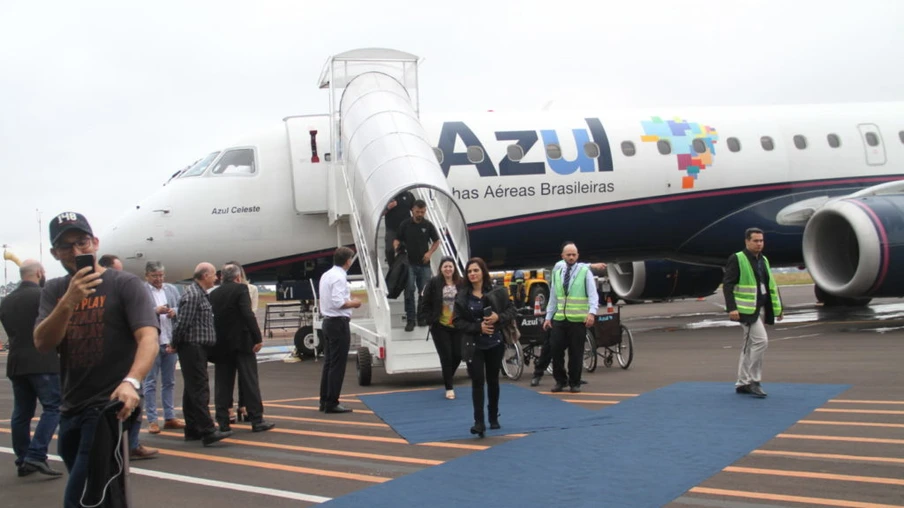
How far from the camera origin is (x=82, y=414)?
4.13 meters

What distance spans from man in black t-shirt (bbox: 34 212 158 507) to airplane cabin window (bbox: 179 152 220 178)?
1113 cm

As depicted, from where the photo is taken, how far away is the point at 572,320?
10125 millimetres

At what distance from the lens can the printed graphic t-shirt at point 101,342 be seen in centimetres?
416

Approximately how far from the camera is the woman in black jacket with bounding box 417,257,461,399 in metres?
9.27

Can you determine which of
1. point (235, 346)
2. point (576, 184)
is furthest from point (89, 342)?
point (576, 184)

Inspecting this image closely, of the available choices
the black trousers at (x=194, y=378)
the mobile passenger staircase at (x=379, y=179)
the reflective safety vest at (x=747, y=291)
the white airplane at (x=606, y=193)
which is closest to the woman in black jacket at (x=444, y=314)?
the mobile passenger staircase at (x=379, y=179)

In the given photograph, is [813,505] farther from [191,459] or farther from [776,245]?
[776,245]

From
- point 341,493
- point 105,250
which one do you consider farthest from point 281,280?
point 341,493

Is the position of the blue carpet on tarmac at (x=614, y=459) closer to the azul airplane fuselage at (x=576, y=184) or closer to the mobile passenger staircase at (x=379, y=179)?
the mobile passenger staircase at (x=379, y=179)

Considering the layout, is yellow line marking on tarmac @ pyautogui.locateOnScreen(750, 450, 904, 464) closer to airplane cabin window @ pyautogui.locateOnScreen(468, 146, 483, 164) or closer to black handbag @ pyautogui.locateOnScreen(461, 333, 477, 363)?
black handbag @ pyautogui.locateOnScreen(461, 333, 477, 363)

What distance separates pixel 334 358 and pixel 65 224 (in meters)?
5.30

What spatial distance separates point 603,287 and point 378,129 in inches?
700

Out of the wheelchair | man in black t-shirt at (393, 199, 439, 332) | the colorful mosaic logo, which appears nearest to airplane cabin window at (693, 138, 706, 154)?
the colorful mosaic logo

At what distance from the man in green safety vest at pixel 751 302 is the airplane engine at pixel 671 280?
11982 millimetres
